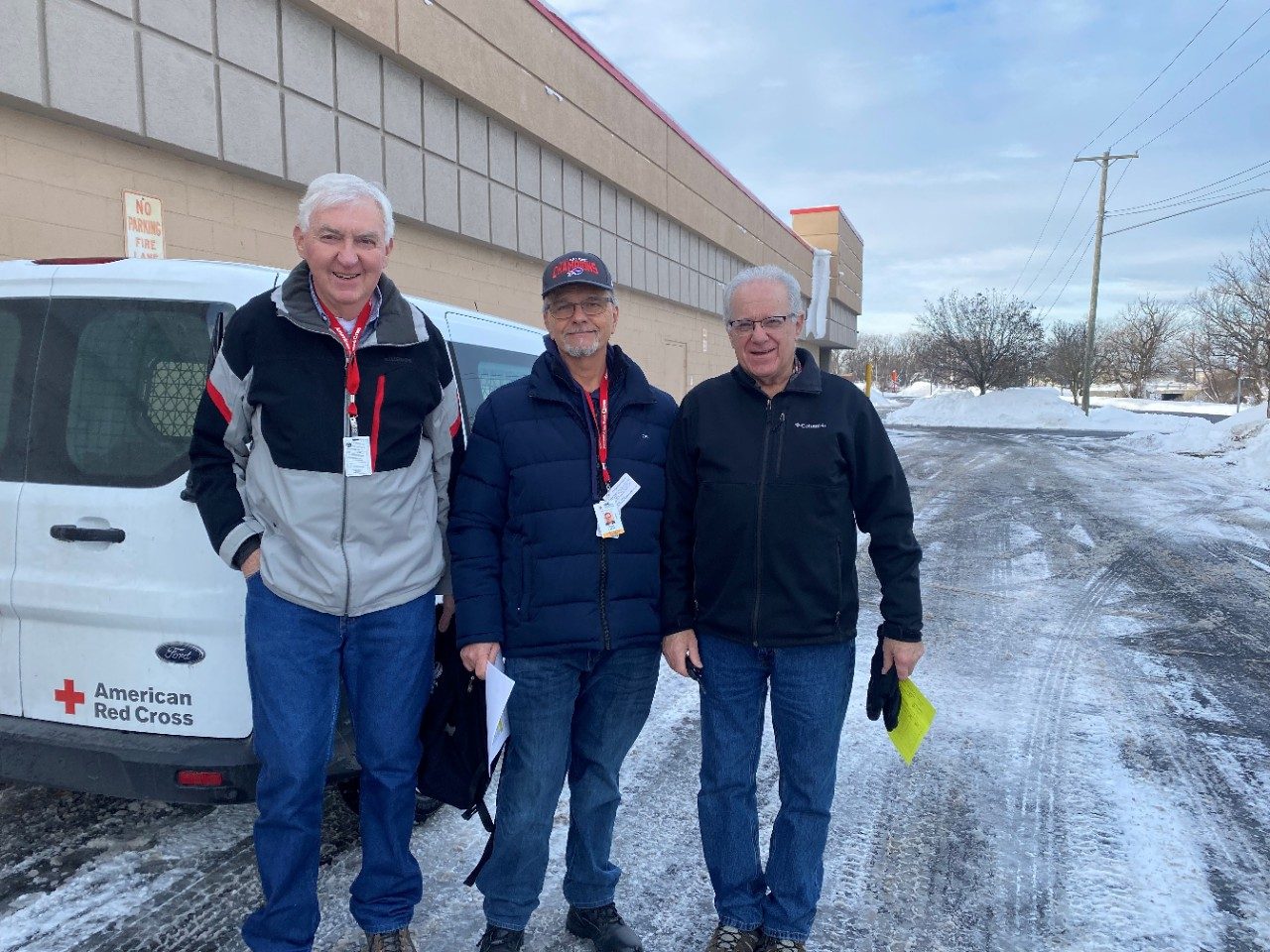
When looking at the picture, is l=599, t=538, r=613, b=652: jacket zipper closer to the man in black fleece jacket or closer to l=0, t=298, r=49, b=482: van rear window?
the man in black fleece jacket

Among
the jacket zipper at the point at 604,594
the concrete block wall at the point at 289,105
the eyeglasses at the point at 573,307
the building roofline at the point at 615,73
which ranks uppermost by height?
the building roofline at the point at 615,73

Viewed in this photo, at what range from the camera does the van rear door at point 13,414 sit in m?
2.45

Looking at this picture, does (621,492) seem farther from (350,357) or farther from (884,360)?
(884,360)

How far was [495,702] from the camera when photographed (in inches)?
87.7

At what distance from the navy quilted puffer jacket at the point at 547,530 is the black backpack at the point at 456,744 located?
0.58 feet

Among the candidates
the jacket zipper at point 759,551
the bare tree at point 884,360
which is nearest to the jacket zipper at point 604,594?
the jacket zipper at point 759,551

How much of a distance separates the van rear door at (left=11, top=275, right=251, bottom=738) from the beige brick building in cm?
378

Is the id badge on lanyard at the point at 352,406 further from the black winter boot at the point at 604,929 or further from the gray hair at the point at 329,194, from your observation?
the black winter boot at the point at 604,929

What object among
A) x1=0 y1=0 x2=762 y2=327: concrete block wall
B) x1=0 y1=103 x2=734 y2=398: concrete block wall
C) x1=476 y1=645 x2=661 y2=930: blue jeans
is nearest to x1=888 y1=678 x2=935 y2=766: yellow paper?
x1=476 y1=645 x2=661 y2=930: blue jeans

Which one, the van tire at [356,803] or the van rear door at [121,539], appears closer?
the van rear door at [121,539]

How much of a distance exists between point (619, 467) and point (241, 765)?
134 cm

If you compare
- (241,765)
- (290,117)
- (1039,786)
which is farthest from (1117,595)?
(290,117)

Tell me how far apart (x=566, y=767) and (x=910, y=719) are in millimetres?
1014

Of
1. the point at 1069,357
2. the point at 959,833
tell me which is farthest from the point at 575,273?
the point at 1069,357
